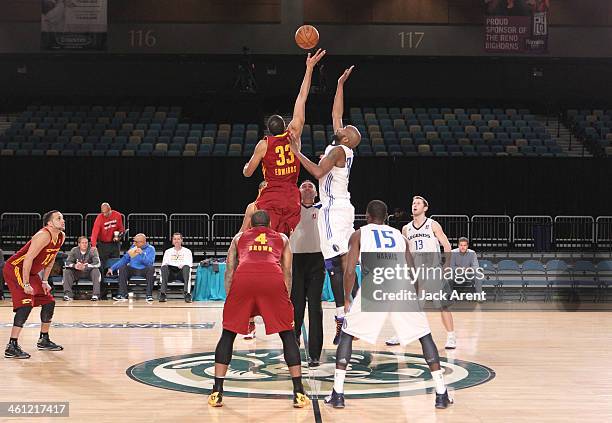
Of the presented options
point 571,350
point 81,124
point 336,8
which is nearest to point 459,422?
point 571,350

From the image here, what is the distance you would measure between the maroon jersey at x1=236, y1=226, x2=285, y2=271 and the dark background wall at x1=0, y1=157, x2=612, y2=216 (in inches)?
482

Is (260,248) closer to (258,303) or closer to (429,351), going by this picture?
(258,303)

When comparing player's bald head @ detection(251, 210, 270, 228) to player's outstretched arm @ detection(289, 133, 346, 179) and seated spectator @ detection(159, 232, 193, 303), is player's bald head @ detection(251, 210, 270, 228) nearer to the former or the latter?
player's outstretched arm @ detection(289, 133, 346, 179)

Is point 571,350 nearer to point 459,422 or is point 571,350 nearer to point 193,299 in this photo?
point 459,422

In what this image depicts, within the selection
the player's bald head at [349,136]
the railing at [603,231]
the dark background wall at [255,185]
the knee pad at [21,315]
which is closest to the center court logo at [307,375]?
the knee pad at [21,315]

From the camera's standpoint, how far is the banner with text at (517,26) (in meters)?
21.6

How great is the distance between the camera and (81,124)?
70.9ft

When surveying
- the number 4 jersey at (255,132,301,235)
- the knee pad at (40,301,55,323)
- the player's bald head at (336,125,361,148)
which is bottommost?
the knee pad at (40,301,55,323)

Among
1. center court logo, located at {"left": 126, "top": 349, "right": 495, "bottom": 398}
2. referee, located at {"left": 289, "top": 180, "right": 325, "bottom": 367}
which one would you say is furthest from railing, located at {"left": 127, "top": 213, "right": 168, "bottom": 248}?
referee, located at {"left": 289, "top": 180, "right": 325, "bottom": 367}

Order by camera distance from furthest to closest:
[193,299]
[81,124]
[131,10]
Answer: [131,10], [81,124], [193,299]

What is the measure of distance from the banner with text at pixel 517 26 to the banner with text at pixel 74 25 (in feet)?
35.1

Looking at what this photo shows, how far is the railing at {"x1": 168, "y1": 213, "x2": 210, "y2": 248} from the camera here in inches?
701

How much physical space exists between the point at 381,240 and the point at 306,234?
164 cm

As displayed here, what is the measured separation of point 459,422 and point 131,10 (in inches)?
814
